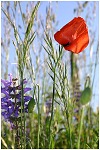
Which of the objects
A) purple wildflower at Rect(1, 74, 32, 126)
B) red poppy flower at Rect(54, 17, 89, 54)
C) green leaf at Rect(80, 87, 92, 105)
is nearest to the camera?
green leaf at Rect(80, 87, 92, 105)

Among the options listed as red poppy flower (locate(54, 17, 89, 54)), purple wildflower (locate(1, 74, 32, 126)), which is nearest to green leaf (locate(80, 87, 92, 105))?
red poppy flower (locate(54, 17, 89, 54))

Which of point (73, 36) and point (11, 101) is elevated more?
point (73, 36)

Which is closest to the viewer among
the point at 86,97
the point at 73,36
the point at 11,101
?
the point at 86,97

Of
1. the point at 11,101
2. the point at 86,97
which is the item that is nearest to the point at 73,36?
the point at 86,97

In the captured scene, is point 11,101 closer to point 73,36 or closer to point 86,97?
point 73,36

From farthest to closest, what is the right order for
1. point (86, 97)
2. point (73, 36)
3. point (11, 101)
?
point (11, 101)
point (73, 36)
point (86, 97)

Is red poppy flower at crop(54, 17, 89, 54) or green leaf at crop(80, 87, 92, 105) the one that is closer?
green leaf at crop(80, 87, 92, 105)

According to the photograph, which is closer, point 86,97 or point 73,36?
point 86,97

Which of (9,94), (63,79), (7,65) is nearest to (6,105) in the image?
(9,94)

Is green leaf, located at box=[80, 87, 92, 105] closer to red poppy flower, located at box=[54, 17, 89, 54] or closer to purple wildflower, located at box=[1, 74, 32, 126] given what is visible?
red poppy flower, located at box=[54, 17, 89, 54]
